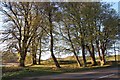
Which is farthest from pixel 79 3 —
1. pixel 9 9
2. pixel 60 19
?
pixel 9 9

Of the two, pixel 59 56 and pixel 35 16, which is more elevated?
pixel 35 16

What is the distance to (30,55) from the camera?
28734mm

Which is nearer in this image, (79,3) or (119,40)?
(79,3)

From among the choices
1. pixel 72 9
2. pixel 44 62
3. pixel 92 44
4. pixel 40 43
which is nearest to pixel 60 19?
pixel 72 9

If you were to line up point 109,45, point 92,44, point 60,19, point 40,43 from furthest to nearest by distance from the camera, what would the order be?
point 109,45 < point 92,44 < point 40,43 < point 60,19

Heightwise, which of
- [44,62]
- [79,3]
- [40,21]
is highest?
[79,3]

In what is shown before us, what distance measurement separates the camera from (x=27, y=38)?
27406 mm

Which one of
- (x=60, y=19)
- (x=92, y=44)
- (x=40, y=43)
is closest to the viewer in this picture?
(x=60, y=19)

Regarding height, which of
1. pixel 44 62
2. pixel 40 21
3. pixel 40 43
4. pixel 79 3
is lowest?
pixel 44 62

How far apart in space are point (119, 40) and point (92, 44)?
4425 millimetres

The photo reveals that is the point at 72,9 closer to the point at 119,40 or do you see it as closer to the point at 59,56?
the point at 59,56

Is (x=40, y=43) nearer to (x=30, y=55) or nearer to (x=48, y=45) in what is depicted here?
(x=48, y=45)

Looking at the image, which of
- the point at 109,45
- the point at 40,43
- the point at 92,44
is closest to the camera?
the point at 40,43

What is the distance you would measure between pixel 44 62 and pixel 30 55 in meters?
3.64
